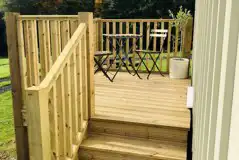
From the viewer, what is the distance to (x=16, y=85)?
3938 millimetres

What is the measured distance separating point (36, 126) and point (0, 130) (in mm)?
3366

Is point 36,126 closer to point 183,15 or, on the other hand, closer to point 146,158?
point 146,158

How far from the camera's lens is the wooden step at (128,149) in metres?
2.92

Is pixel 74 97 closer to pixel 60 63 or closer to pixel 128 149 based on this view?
pixel 60 63

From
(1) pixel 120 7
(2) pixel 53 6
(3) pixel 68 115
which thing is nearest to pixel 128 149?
(3) pixel 68 115

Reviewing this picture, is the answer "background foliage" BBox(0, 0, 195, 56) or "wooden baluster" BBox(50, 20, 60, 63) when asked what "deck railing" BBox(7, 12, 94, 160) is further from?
"background foliage" BBox(0, 0, 195, 56)

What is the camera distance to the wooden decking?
340 cm

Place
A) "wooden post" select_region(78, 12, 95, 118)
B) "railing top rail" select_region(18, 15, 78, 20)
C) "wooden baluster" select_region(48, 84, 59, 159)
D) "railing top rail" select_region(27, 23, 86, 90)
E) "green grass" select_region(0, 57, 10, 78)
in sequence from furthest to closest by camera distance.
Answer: "green grass" select_region(0, 57, 10, 78), "railing top rail" select_region(18, 15, 78, 20), "wooden post" select_region(78, 12, 95, 118), "wooden baluster" select_region(48, 84, 59, 159), "railing top rail" select_region(27, 23, 86, 90)

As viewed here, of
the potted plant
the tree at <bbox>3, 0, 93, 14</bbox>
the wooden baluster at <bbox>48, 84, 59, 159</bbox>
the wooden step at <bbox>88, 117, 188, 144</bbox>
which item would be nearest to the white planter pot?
the potted plant

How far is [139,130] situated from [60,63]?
1.25m

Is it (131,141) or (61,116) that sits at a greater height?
(61,116)

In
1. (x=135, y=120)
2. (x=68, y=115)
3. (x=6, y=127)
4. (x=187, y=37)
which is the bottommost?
(x=6, y=127)

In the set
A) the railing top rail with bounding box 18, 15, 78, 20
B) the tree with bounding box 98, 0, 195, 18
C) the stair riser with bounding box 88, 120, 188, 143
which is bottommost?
Result: the stair riser with bounding box 88, 120, 188, 143

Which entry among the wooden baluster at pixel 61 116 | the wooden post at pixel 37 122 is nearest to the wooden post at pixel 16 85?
the wooden baluster at pixel 61 116
